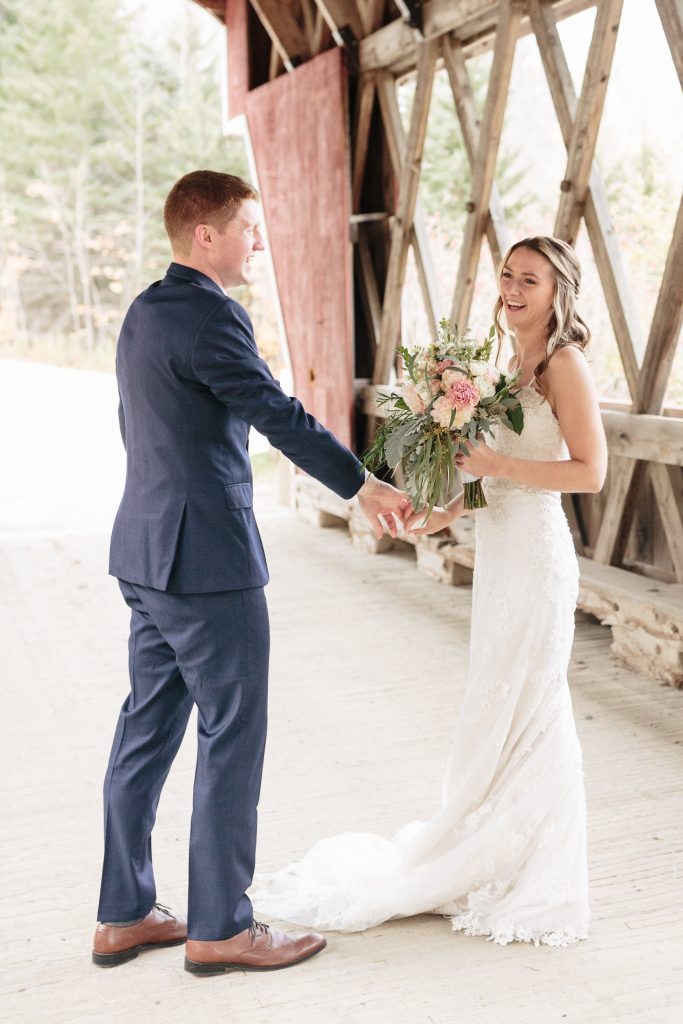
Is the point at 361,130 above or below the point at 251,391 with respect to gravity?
above

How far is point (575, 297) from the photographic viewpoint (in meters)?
2.94

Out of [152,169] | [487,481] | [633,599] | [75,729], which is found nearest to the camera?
[487,481]

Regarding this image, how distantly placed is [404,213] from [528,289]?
181 inches

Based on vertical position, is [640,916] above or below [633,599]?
below

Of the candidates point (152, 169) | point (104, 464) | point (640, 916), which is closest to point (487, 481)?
point (640, 916)

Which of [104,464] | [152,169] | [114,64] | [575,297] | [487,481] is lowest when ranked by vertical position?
[104,464]

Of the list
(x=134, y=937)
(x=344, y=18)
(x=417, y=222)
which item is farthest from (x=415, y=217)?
(x=134, y=937)

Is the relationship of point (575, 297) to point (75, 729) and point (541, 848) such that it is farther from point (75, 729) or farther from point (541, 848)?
point (75, 729)

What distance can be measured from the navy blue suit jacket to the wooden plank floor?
1.00 meters

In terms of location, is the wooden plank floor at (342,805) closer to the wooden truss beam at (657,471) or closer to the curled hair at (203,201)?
the wooden truss beam at (657,471)

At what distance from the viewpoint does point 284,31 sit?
827 centimetres

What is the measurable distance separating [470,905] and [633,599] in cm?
234

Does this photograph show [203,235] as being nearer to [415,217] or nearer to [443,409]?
[443,409]

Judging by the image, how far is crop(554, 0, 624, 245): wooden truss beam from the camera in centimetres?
504
